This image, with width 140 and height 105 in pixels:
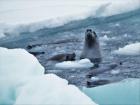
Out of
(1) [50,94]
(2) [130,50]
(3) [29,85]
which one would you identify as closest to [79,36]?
(2) [130,50]

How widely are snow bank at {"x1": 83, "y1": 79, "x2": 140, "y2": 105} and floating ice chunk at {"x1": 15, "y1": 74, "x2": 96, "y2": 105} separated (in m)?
0.74

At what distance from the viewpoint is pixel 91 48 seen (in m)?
8.82

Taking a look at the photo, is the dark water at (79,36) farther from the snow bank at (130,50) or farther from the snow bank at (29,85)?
the snow bank at (29,85)

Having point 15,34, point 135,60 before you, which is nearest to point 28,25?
point 15,34

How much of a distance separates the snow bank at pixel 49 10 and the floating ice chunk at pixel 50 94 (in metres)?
4.22

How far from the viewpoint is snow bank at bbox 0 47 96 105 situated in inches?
166

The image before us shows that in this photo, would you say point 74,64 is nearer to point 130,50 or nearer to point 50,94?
point 130,50

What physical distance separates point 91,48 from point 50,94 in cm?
463

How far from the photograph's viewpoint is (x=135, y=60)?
757 cm

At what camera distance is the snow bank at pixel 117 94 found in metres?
5.04

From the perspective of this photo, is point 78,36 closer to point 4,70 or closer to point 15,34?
point 15,34

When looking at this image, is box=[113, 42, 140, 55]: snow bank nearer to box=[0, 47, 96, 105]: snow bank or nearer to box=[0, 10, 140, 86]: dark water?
box=[0, 10, 140, 86]: dark water

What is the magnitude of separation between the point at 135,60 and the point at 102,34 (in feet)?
6.62

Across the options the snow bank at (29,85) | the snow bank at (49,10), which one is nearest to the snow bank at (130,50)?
the snow bank at (49,10)
